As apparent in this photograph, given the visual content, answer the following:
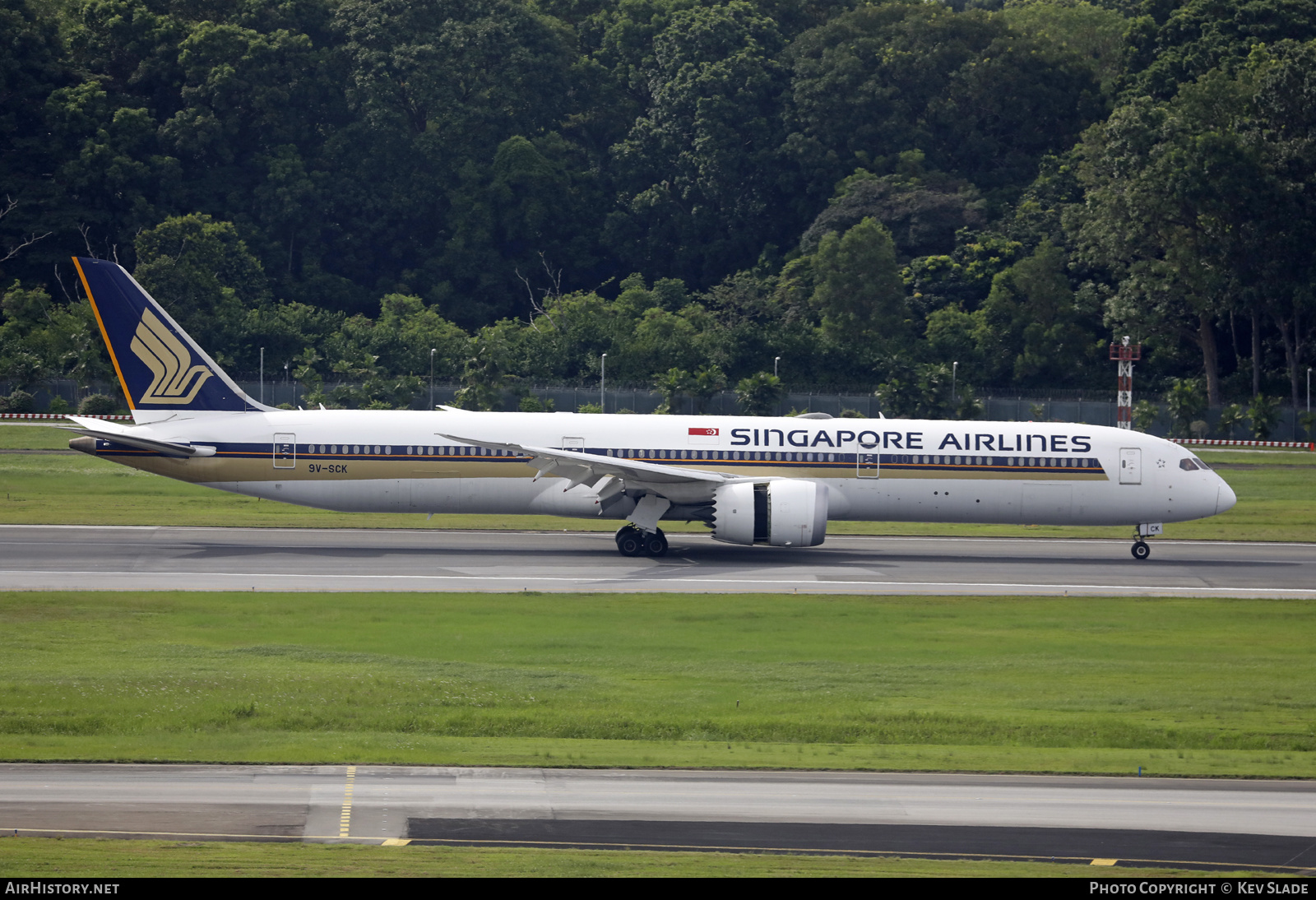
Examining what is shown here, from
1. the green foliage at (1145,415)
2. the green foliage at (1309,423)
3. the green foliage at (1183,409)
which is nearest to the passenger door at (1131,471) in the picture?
the green foliage at (1145,415)

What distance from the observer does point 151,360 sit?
Answer: 1531 inches

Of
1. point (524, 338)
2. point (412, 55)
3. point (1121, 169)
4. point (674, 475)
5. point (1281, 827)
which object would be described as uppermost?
point (412, 55)

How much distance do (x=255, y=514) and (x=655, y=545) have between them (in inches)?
608

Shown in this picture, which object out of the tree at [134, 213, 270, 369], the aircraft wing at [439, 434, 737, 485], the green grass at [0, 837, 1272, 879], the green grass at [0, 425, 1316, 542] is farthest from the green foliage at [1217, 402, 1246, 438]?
the green grass at [0, 837, 1272, 879]

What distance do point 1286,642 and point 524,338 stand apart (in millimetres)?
73792

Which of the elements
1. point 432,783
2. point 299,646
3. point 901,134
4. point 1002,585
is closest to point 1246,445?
point 901,134

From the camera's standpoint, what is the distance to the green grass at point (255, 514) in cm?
4366

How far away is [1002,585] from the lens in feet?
111

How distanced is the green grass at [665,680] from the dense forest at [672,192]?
5543 cm

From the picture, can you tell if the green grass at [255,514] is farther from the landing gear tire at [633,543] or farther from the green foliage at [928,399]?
the green foliage at [928,399]

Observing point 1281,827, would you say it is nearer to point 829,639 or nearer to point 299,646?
point 829,639

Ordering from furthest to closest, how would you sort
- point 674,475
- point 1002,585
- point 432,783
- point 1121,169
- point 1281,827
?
point 1121,169, point 674,475, point 1002,585, point 432,783, point 1281,827

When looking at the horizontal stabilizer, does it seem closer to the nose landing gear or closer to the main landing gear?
the main landing gear

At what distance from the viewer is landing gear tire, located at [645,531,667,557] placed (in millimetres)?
37656
